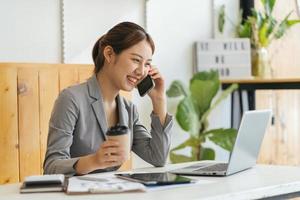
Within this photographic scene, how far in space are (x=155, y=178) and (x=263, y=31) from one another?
272 centimetres

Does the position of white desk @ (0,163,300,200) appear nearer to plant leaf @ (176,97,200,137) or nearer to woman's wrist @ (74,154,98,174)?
woman's wrist @ (74,154,98,174)

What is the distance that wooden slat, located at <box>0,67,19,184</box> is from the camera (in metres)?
3.05

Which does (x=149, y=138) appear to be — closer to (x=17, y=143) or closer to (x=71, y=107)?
(x=71, y=107)

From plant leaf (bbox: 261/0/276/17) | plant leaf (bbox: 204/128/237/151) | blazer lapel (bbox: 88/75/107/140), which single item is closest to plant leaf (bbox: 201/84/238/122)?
plant leaf (bbox: 204/128/237/151)

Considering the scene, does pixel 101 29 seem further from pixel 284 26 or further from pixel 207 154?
pixel 284 26

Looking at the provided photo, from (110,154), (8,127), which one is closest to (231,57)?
(8,127)

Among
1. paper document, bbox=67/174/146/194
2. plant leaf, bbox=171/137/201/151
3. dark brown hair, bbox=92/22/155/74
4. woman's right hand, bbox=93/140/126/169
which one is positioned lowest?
plant leaf, bbox=171/137/201/151

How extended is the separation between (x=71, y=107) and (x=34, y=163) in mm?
1028

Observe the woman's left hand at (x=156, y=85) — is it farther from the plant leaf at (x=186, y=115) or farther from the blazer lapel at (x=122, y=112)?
the plant leaf at (x=186, y=115)

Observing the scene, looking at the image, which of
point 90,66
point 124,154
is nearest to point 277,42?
point 90,66

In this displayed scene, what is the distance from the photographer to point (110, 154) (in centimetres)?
181

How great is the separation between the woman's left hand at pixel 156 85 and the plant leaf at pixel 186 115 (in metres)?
1.41

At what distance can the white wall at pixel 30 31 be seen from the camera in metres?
3.18

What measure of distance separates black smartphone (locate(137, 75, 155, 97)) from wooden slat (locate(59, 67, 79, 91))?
94 centimetres
